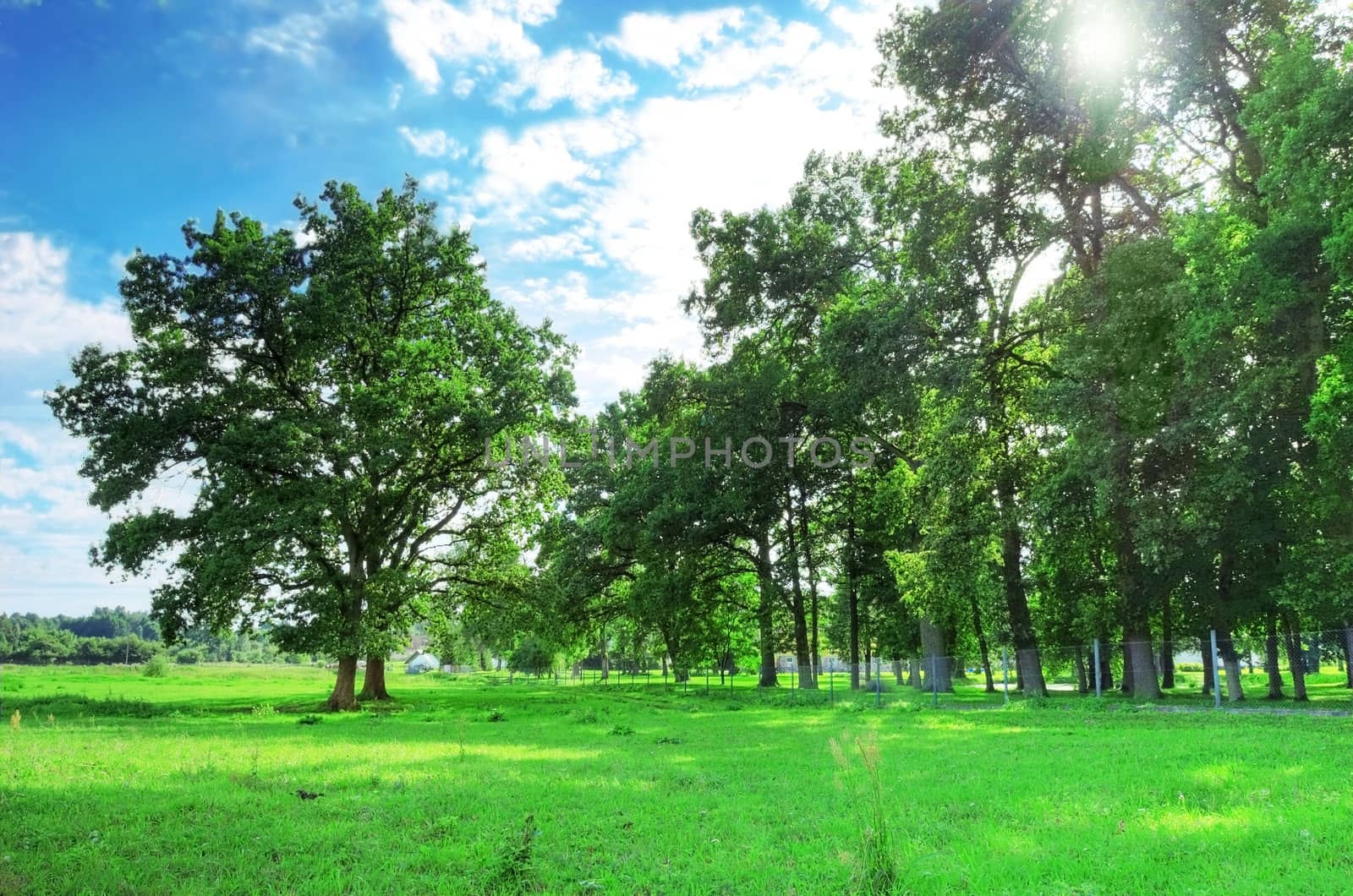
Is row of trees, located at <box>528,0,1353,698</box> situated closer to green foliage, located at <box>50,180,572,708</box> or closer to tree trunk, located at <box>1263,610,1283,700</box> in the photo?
tree trunk, located at <box>1263,610,1283,700</box>

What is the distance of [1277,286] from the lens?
59.0 ft

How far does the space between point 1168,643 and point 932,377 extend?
15.1 m

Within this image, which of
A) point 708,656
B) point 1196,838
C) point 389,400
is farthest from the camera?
point 708,656

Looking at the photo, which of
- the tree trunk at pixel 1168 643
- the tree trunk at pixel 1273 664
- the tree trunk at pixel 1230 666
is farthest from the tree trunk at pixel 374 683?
the tree trunk at pixel 1273 664

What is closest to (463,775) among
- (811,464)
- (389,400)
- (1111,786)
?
(1111,786)

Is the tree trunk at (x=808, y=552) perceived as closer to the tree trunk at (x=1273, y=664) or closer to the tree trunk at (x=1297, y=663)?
the tree trunk at (x=1273, y=664)

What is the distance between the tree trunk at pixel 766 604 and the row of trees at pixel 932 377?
84cm

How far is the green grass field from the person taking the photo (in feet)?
19.1

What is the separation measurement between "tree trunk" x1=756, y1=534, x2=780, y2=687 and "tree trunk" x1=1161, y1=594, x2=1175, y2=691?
17.0 metres

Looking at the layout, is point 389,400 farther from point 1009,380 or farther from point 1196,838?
point 1196,838

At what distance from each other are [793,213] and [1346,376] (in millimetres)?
19050

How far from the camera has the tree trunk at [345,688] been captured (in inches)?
1096

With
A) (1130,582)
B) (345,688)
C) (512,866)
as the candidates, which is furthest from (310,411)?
(1130,582)

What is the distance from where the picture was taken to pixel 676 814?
27.0 feet
